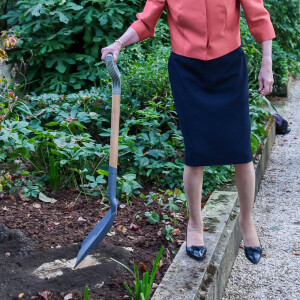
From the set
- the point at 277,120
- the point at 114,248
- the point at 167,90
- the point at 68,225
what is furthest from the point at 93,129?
the point at 277,120

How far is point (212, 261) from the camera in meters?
2.89

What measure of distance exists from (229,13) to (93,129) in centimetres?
224

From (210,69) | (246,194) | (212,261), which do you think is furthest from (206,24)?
(212,261)

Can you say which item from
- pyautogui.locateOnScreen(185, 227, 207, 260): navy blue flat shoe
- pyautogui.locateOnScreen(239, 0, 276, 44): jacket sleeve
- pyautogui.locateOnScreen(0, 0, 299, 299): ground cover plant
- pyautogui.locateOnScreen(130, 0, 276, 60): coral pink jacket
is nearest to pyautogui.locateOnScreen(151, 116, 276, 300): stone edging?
pyautogui.locateOnScreen(185, 227, 207, 260): navy blue flat shoe

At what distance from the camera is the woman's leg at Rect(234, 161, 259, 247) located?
9.63 ft

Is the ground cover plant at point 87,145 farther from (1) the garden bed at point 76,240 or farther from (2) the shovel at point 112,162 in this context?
(2) the shovel at point 112,162

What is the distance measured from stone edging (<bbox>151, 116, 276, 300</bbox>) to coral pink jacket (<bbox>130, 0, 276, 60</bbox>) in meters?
0.99

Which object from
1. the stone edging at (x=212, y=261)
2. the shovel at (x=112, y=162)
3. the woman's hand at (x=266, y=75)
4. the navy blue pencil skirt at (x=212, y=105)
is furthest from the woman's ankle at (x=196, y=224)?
the woman's hand at (x=266, y=75)

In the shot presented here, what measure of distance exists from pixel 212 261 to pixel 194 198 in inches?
12.8

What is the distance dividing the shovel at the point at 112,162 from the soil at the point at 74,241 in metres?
0.11

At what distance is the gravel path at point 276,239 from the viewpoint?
3.05 metres

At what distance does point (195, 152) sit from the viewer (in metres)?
2.80

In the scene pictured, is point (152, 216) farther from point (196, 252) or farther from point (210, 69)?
point (210, 69)

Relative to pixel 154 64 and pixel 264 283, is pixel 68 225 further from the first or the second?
pixel 154 64
